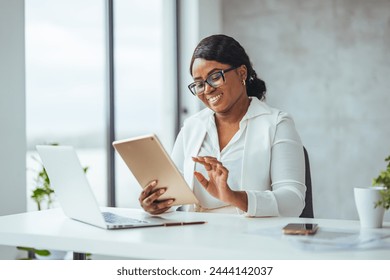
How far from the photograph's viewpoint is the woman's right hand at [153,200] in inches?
75.1

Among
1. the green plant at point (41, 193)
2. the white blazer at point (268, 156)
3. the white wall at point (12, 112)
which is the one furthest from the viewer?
the green plant at point (41, 193)

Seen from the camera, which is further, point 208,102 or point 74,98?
point 74,98

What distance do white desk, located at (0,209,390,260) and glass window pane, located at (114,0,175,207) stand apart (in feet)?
7.84

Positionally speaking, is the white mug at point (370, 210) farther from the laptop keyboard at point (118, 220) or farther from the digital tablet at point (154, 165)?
the laptop keyboard at point (118, 220)

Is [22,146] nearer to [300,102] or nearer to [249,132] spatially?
[249,132]

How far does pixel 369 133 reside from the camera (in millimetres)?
4520

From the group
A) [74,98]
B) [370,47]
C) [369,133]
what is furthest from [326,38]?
[74,98]

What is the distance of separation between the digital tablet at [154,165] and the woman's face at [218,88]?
576 mm

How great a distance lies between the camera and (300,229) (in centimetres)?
155

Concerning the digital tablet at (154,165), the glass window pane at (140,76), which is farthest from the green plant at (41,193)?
the digital tablet at (154,165)

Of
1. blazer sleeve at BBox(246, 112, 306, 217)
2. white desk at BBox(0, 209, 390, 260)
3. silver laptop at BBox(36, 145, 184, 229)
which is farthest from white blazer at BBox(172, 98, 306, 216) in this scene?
silver laptop at BBox(36, 145, 184, 229)

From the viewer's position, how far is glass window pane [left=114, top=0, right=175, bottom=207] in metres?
4.26

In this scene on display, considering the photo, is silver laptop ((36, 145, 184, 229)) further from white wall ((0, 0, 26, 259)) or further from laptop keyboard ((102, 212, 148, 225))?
white wall ((0, 0, 26, 259))
